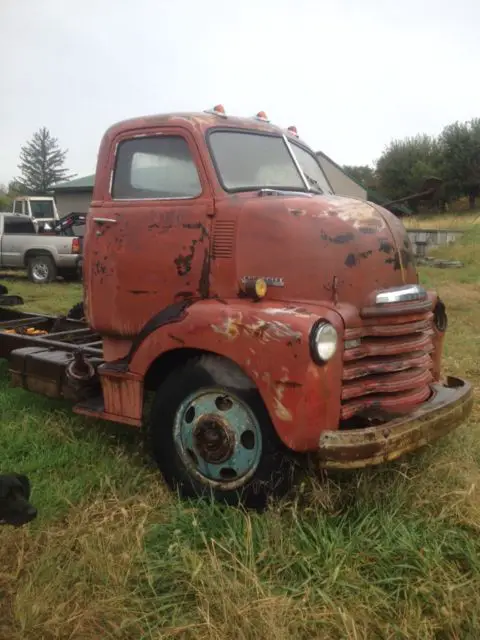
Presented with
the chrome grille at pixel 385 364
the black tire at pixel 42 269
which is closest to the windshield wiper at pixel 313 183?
the chrome grille at pixel 385 364

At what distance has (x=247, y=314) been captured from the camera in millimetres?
3424

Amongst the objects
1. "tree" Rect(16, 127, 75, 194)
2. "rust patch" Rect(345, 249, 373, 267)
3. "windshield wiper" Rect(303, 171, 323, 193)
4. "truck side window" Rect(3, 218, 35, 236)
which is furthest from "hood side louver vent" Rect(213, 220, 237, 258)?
"tree" Rect(16, 127, 75, 194)

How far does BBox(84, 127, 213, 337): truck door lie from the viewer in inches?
155

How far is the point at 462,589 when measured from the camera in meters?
2.78

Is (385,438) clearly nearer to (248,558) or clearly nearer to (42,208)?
(248,558)

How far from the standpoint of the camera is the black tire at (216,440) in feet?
11.3

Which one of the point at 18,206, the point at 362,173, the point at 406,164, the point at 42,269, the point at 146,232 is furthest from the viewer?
the point at 362,173

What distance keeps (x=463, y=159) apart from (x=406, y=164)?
201 inches

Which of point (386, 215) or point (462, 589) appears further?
point (386, 215)

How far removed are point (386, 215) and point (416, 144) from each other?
4282cm

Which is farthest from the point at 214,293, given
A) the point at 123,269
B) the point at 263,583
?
the point at 263,583

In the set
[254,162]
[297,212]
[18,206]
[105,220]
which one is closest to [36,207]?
[18,206]

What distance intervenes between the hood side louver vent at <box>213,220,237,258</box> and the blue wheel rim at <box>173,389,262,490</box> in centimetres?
81

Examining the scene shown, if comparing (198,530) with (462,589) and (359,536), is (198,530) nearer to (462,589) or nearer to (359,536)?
(359,536)
